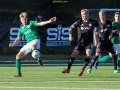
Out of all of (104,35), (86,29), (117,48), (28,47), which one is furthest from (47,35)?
(86,29)

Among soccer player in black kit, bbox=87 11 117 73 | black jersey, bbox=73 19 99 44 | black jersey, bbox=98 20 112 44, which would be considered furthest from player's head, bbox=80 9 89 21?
black jersey, bbox=98 20 112 44

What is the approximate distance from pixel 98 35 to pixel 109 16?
14.7 metres

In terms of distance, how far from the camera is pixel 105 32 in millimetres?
19016

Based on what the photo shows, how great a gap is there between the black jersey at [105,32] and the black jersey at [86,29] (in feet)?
1.79

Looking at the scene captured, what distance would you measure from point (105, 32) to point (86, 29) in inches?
34.4

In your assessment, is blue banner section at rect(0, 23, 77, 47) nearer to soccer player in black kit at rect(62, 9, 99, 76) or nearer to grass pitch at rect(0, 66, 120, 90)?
soccer player in black kit at rect(62, 9, 99, 76)

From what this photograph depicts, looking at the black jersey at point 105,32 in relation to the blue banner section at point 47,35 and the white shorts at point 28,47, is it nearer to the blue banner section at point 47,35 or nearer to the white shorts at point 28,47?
the white shorts at point 28,47

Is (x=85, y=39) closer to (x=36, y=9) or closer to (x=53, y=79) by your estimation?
(x=53, y=79)

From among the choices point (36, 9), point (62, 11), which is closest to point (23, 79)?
point (62, 11)

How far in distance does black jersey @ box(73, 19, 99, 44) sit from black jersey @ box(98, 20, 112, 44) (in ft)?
1.79

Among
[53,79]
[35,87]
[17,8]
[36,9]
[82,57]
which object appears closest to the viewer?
[35,87]

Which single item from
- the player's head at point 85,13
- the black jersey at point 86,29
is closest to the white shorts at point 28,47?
the black jersey at point 86,29

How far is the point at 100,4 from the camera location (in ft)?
161

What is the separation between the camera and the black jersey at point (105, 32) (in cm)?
1895
